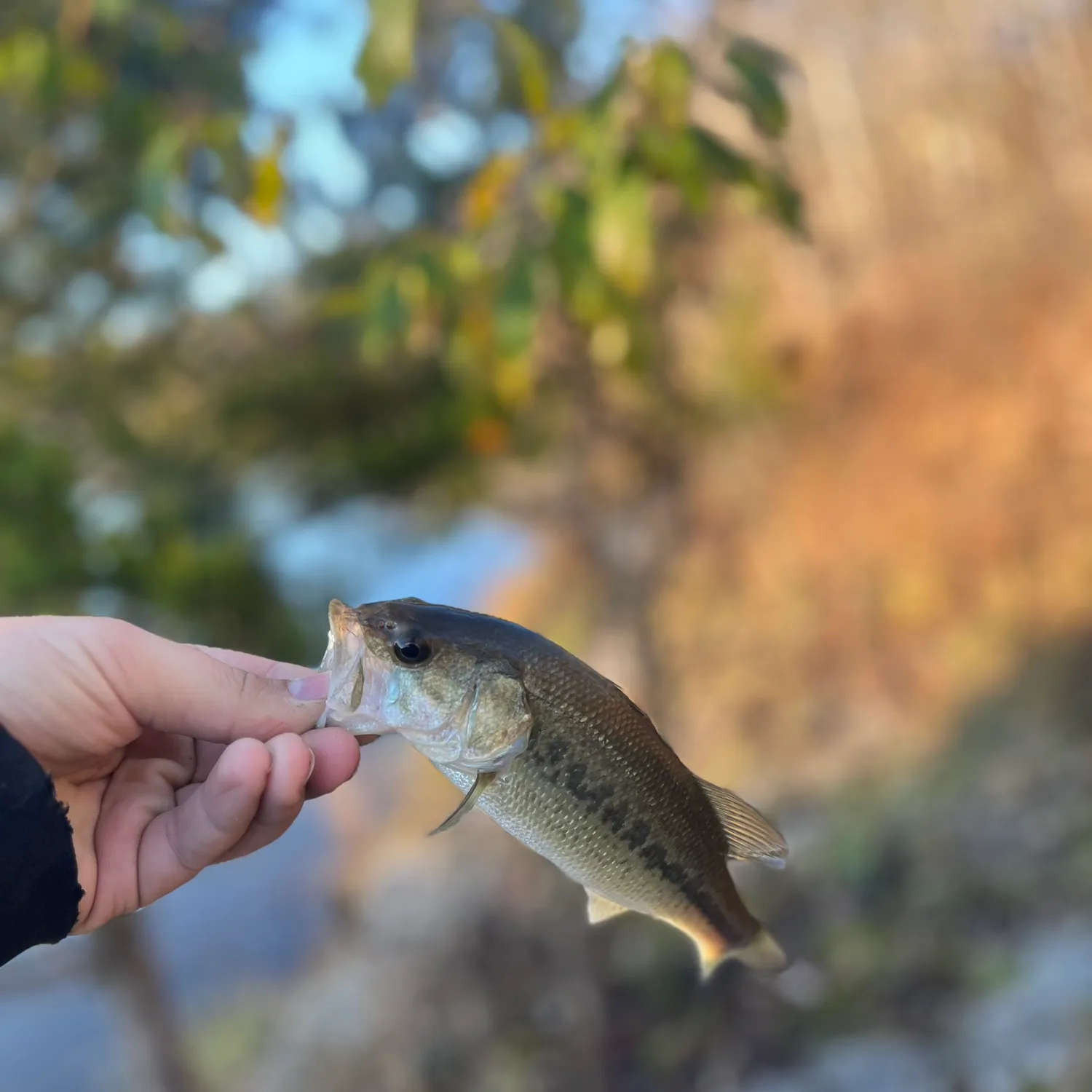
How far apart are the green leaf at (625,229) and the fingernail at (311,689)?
3.12 ft

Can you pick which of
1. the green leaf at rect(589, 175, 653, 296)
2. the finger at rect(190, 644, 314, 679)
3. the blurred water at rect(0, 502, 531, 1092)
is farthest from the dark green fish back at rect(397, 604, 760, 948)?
the blurred water at rect(0, 502, 531, 1092)

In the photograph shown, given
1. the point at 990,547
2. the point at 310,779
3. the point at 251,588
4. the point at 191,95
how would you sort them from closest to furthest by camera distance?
the point at 310,779 < the point at 191,95 < the point at 251,588 < the point at 990,547

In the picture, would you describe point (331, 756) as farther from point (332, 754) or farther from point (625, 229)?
point (625, 229)

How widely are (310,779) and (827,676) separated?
6.34 metres

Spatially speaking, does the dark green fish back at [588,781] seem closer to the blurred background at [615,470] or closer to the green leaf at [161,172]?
the blurred background at [615,470]

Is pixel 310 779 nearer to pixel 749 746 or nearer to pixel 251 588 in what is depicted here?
pixel 251 588

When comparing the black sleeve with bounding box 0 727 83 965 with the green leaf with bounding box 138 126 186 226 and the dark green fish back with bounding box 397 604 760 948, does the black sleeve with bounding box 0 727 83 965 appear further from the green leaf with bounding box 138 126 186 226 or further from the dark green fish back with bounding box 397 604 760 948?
the green leaf with bounding box 138 126 186 226

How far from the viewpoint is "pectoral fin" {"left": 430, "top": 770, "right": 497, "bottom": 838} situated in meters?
1.24

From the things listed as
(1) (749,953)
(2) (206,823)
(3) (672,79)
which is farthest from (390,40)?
(1) (749,953)

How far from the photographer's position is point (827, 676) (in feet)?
23.7

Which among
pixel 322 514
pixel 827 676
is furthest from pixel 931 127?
pixel 322 514

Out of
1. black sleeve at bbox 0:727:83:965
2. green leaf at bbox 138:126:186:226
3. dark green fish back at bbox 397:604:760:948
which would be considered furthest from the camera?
green leaf at bbox 138:126:186:226

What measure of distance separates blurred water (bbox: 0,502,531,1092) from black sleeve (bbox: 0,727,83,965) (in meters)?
3.17

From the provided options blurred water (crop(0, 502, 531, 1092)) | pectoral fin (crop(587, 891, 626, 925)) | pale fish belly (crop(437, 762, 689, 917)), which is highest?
pale fish belly (crop(437, 762, 689, 917))
